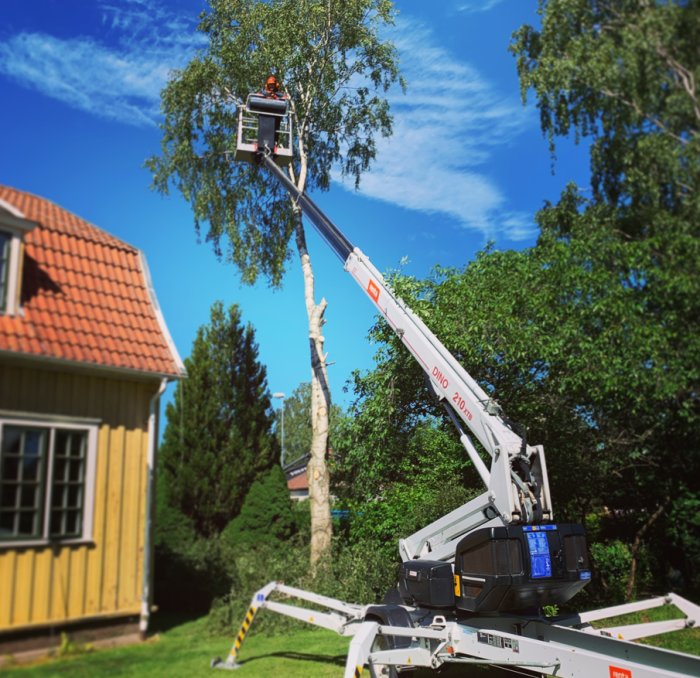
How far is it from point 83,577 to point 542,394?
337 inches

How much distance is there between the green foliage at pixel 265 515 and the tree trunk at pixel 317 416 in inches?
29.7

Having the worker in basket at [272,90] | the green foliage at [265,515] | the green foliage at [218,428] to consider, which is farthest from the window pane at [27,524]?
the worker in basket at [272,90]

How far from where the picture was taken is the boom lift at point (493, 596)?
5.20 m

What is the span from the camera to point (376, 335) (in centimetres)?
1176

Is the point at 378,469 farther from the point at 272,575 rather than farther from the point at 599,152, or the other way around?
the point at 599,152

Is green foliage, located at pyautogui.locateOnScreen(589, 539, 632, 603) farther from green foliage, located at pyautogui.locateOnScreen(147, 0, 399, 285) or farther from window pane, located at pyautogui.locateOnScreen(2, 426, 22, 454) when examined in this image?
window pane, located at pyautogui.locateOnScreen(2, 426, 22, 454)

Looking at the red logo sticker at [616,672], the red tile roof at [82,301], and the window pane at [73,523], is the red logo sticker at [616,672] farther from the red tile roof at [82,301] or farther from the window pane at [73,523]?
the window pane at [73,523]

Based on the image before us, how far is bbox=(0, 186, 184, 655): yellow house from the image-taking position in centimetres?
281

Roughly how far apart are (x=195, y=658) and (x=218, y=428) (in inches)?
120

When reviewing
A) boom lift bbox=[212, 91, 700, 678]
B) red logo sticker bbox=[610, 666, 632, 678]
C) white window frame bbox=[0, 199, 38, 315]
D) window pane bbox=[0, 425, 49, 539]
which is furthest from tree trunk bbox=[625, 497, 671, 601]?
white window frame bbox=[0, 199, 38, 315]

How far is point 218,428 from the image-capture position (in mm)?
6328

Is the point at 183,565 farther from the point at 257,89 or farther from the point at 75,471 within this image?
the point at 257,89

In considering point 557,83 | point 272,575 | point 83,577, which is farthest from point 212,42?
point 83,577

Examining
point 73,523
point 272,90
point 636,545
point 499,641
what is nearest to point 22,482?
point 73,523
